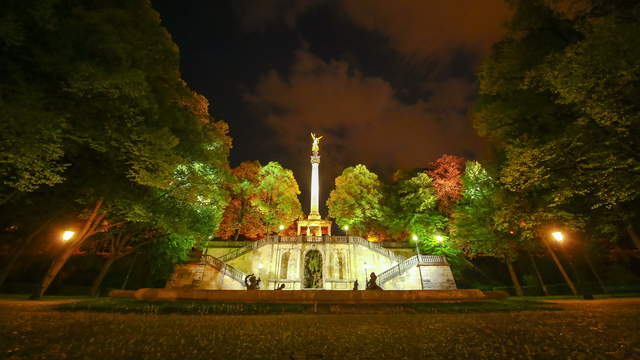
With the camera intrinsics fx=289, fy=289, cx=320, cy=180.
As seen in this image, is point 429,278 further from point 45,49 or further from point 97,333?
point 45,49

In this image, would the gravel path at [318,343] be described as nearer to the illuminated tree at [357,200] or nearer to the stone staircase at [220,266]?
the stone staircase at [220,266]

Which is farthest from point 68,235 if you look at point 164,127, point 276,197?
point 276,197

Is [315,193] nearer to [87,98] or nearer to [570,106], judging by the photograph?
[570,106]

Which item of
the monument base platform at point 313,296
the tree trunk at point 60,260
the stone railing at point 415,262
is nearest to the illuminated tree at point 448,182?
the stone railing at point 415,262

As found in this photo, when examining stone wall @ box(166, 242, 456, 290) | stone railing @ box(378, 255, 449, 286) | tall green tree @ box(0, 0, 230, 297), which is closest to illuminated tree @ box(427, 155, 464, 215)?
stone wall @ box(166, 242, 456, 290)

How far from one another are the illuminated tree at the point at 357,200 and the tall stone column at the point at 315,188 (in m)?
2.02

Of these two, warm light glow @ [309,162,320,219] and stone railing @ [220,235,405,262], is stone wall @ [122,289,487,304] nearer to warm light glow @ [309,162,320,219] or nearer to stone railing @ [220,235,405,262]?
stone railing @ [220,235,405,262]

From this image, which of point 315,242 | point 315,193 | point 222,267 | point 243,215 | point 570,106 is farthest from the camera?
point 315,193

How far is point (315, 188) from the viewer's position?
44094 millimetres

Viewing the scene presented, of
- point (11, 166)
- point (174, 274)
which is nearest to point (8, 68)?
point (11, 166)

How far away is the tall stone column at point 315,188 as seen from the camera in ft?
136

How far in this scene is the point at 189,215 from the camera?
1702cm

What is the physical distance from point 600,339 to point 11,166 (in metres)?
15.8

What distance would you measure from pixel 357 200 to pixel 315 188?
22.9 feet
